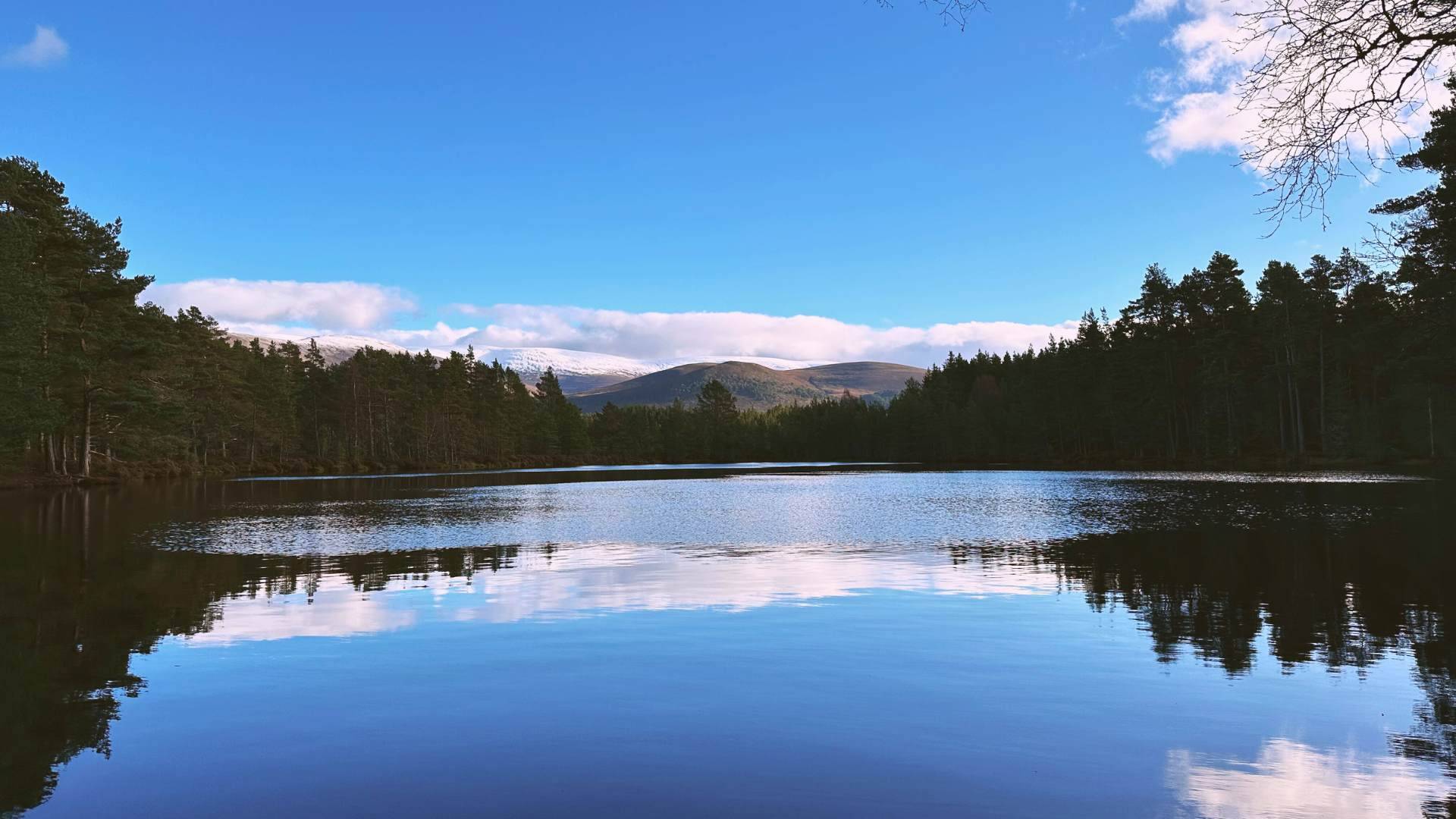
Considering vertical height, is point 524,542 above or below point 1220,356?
below

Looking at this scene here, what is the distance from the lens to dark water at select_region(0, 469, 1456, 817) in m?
6.82

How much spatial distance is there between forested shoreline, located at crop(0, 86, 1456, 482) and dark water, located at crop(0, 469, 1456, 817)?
81.7 feet

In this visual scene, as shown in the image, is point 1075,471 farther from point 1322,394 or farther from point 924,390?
point 924,390

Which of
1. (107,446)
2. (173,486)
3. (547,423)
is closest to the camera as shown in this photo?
(173,486)

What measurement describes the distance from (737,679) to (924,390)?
175 meters

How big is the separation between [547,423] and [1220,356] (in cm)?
11544

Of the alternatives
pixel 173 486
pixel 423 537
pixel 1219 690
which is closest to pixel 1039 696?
pixel 1219 690

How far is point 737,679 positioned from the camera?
10156mm

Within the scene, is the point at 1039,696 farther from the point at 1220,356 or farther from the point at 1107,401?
the point at 1107,401

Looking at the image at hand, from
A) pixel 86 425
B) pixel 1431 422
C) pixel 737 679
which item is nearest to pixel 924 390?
pixel 1431 422

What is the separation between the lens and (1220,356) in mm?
88375

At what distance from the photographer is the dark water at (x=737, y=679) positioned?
682 centimetres

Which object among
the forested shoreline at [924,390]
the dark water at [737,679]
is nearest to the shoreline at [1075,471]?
the forested shoreline at [924,390]

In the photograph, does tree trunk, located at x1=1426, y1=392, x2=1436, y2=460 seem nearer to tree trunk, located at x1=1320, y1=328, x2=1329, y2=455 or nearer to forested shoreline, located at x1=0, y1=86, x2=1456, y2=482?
forested shoreline, located at x1=0, y1=86, x2=1456, y2=482
